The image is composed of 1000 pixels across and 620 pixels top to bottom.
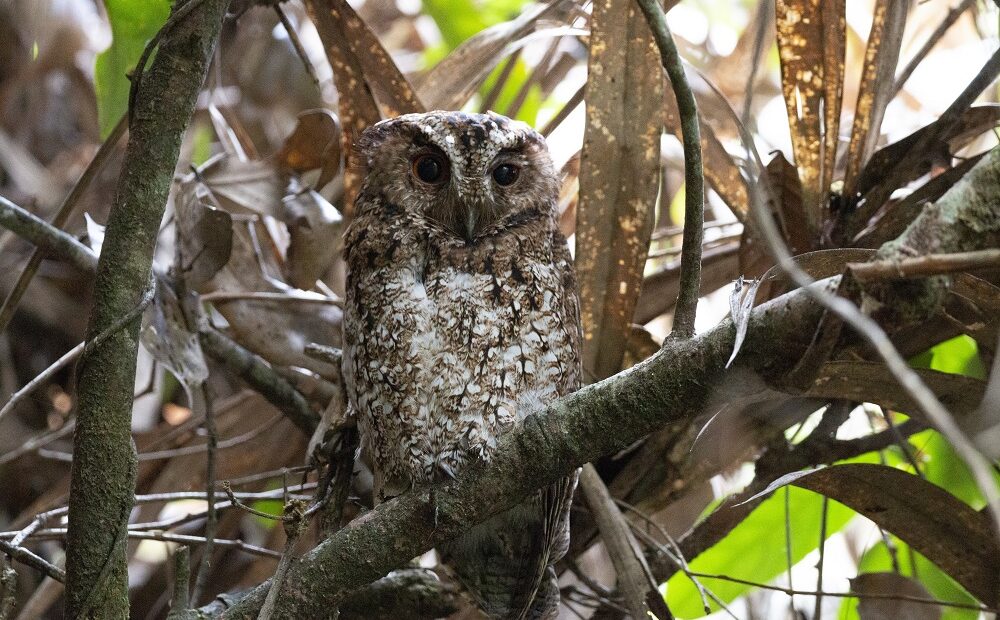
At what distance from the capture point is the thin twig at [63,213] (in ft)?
5.34

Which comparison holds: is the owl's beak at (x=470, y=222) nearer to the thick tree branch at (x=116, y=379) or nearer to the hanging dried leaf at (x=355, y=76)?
the hanging dried leaf at (x=355, y=76)

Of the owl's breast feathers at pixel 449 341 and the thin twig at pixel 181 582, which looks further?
the owl's breast feathers at pixel 449 341

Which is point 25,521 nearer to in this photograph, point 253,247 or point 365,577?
point 253,247

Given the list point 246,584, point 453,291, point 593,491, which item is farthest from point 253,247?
point 593,491

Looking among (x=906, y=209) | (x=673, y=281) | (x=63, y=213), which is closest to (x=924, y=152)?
(x=906, y=209)

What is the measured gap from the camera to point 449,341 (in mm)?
1727

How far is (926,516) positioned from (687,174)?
922 millimetres

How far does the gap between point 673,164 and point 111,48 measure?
4.66 feet

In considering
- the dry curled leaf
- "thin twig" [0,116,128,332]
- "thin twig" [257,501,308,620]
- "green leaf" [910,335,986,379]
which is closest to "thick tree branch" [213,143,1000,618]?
"thin twig" [257,501,308,620]

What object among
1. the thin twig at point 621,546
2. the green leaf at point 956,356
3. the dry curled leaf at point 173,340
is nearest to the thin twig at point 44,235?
the dry curled leaf at point 173,340

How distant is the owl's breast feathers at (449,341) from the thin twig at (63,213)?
0.55 m

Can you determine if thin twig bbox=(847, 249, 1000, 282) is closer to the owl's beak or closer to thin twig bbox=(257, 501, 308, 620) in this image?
thin twig bbox=(257, 501, 308, 620)

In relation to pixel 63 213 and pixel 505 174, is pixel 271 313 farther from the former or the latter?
pixel 505 174

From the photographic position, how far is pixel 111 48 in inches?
75.8
